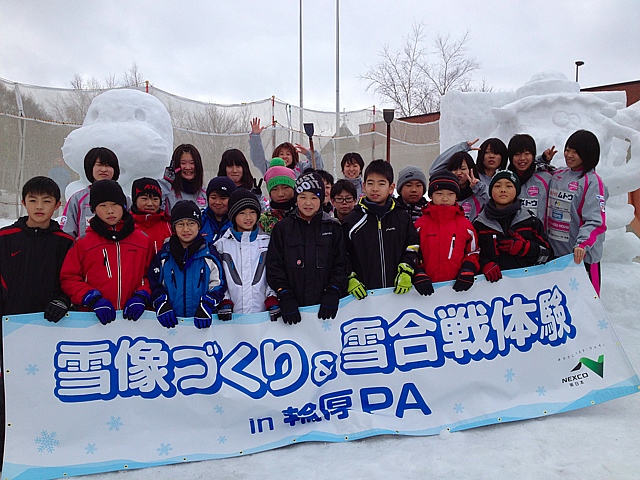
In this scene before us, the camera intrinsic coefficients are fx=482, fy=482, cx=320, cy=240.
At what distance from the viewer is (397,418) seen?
3014 mm

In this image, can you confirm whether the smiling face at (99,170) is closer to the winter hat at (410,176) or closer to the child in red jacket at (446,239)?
the winter hat at (410,176)

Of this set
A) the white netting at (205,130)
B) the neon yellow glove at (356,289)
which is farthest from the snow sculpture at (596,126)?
the white netting at (205,130)

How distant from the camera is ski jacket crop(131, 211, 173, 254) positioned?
10.9 feet

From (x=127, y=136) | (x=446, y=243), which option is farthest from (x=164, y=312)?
(x=127, y=136)

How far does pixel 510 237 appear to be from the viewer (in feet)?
11.2

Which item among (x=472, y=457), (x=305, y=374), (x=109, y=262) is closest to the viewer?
(x=472, y=457)

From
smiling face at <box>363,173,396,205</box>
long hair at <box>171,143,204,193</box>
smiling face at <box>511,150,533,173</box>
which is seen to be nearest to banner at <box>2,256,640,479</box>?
smiling face at <box>363,173,396,205</box>

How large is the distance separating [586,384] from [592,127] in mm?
3871

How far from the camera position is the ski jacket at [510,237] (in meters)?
3.39

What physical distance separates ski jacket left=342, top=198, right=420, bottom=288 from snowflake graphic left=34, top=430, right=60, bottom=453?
2010mm

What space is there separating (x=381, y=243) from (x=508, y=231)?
0.95 metres

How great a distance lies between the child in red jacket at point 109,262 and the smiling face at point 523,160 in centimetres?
292

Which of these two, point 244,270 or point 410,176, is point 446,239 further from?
point 244,270

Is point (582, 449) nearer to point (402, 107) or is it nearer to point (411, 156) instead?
point (411, 156)
